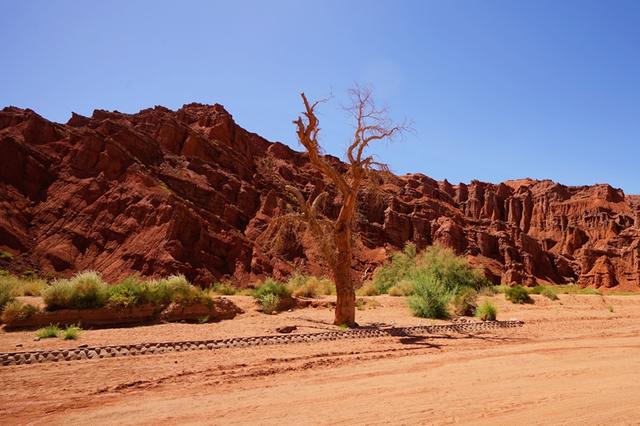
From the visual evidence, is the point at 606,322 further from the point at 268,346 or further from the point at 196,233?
the point at 196,233

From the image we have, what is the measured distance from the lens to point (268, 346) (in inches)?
422

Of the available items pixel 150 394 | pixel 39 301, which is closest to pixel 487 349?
pixel 150 394

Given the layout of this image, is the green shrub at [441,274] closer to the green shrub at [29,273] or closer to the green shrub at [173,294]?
the green shrub at [173,294]

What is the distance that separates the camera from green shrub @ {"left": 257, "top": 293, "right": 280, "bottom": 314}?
1797 cm

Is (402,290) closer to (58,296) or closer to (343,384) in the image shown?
(58,296)

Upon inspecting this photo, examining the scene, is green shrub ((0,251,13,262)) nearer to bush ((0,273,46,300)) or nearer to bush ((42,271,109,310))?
bush ((0,273,46,300))

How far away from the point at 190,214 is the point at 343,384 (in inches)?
1952

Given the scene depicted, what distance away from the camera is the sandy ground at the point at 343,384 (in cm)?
528

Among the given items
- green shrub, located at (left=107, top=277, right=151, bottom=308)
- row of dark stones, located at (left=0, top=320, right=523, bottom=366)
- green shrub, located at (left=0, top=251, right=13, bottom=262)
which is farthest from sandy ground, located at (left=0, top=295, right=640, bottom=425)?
green shrub, located at (left=0, top=251, right=13, bottom=262)

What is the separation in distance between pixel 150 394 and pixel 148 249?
45350 millimetres

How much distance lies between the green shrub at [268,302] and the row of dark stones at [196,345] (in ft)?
18.3

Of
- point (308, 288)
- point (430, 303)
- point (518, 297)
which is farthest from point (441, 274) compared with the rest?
point (430, 303)

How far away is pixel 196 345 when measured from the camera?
10.4m

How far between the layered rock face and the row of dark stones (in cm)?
527
